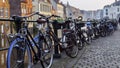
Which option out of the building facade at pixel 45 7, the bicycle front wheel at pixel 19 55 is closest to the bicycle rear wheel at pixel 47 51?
the bicycle front wheel at pixel 19 55

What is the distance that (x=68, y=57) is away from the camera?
5160 millimetres

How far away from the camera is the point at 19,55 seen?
2.90 meters

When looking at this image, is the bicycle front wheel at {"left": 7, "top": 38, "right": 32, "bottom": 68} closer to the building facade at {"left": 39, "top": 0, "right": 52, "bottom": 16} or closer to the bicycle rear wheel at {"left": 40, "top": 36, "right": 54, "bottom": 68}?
the bicycle rear wheel at {"left": 40, "top": 36, "right": 54, "bottom": 68}

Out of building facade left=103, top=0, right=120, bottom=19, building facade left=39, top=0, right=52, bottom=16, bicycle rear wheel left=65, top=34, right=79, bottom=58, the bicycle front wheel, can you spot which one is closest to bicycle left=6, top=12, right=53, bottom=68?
the bicycle front wheel

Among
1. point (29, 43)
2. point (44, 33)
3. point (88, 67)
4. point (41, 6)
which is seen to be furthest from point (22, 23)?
point (41, 6)

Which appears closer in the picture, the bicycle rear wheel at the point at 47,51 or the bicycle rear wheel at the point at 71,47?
the bicycle rear wheel at the point at 47,51

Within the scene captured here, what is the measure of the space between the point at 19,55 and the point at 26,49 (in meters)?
0.14

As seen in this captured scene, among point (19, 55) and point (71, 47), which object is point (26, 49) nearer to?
point (19, 55)

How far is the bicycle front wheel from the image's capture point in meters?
2.61

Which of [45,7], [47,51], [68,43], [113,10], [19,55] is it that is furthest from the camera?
[113,10]

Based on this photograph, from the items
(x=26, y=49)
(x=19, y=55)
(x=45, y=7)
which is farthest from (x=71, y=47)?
(x=45, y=7)

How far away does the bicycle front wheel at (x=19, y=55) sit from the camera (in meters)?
2.61

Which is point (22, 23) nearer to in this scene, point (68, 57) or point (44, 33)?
point (44, 33)

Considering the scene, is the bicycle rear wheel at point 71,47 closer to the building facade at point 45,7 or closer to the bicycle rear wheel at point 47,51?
the bicycle rear wheel at point 47,51
